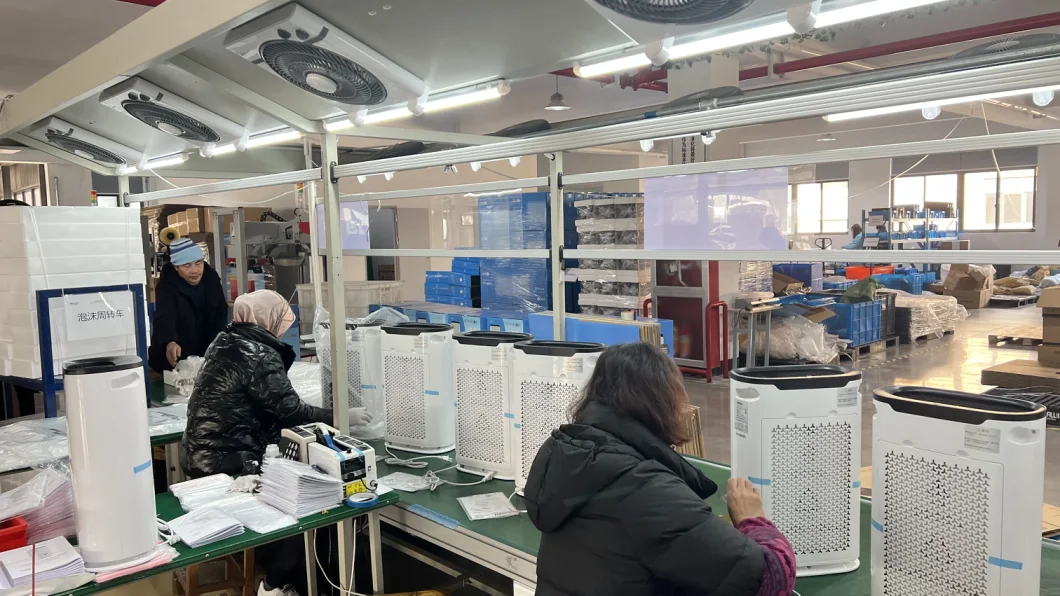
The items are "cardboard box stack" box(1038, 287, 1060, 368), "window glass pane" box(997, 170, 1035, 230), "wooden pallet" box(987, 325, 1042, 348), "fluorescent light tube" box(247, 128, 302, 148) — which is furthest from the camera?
"window glass pane" box(997, 170, 1035, 230)

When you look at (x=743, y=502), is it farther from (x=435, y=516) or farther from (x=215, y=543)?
(x=215, y=543)

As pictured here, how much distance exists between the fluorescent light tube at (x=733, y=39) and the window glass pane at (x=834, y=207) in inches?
566

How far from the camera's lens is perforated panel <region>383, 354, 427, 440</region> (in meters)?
2.67

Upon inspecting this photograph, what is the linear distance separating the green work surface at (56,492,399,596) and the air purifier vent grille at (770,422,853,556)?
3.83 ft

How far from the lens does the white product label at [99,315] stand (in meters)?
3.03

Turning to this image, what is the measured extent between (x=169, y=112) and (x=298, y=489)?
5.67 ft

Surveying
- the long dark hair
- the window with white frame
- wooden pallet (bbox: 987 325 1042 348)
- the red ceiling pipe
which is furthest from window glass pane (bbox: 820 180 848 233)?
the long dark hair

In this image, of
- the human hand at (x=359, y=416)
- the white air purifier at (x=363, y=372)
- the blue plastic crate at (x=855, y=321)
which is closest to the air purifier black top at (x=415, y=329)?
the white air purifier at (x=363, y=372)

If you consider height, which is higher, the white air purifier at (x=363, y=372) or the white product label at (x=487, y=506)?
the white air purifier at (x=363, y=372)

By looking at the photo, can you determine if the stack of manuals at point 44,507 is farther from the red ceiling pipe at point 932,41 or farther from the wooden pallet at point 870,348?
the wooden pallet at point 870,348

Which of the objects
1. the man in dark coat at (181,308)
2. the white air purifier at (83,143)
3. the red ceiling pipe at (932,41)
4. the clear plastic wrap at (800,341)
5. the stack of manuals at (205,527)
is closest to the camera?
the stack of manuals at (205,527)

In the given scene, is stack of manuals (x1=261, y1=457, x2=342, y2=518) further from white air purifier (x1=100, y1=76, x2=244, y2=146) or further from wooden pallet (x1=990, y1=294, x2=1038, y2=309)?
wooden pallet (x1=990, y1=294, x2=1038, y2=309)

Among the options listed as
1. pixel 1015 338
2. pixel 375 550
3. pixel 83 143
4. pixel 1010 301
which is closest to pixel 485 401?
pixel 375 550

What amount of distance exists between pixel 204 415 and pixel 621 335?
7.31ft
